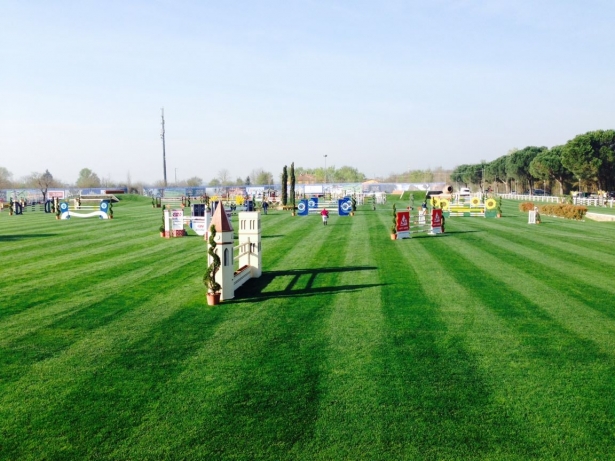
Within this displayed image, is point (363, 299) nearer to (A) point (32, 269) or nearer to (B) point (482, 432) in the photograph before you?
(B) point (482, 432)

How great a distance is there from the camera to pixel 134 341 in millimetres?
9297

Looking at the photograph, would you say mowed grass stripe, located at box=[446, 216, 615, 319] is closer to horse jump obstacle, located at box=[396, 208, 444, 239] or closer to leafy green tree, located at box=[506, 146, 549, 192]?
horse jump obstacle, located at box=[396, 208, 444, 239]

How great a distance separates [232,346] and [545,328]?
6421 millimetres

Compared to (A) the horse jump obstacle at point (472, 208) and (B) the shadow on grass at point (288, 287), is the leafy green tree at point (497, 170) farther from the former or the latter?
(B) the shadow on grass at point (288, 287)

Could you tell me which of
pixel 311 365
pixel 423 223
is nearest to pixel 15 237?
pixel 423 223

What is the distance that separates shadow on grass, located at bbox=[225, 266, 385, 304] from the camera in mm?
13305

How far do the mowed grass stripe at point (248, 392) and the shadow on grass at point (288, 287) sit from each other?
1998mm

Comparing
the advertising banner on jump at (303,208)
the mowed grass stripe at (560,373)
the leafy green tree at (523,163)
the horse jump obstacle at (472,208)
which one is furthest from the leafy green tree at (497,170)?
the mowed grass stripe at (560,373)

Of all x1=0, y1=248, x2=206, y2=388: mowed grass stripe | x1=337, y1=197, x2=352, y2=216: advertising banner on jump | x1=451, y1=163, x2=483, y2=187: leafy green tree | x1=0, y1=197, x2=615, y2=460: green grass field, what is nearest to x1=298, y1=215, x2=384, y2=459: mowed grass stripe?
x1=0, y1=197, x2=615, y2=460: green grass field

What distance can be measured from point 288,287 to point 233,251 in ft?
6.30

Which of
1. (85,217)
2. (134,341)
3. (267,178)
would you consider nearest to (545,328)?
(134,341)

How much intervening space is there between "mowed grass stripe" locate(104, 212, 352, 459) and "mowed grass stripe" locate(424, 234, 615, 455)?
10.2 feet

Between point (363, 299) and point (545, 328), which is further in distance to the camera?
point (363, 299)

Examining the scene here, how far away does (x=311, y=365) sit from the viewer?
8.08m
